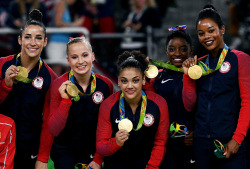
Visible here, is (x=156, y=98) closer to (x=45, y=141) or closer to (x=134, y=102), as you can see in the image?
(x=134, y=102)

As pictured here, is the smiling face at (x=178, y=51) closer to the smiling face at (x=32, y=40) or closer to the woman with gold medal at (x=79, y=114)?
the woman with gold medal at (x=79, y=114)

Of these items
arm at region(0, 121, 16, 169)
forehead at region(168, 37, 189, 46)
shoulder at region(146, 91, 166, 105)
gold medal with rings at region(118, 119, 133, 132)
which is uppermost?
forehead at region(168, 37, 189, 46)

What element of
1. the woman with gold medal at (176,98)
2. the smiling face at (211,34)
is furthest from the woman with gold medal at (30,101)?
the smiling face at (211,34)

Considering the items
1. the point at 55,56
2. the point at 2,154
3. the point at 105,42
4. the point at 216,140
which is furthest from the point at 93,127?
the point at 105,42

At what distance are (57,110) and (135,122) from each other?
752mm

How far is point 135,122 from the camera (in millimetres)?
4297

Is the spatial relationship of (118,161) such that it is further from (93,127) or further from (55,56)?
(55,56)

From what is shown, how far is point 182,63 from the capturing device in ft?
14.7

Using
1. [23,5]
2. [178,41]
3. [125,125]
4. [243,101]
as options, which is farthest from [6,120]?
[23,5]

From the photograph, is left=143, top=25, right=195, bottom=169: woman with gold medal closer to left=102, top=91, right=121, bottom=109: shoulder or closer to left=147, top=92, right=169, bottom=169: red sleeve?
left=147, top=92, right=169, bottom=169: red sleeve

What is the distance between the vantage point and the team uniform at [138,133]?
14.1 feet

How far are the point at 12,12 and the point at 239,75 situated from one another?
4.69m

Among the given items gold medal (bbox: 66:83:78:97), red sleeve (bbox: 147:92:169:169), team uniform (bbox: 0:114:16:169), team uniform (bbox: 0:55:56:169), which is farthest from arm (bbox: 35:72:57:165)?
red sleeve (bbox: 147:92:169:169)

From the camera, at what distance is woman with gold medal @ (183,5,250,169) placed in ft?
13.1
